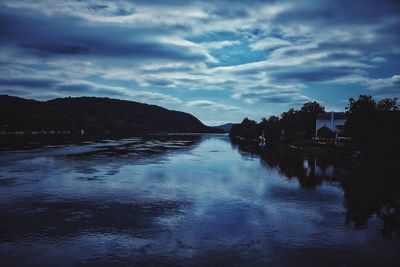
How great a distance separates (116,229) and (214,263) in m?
7.35

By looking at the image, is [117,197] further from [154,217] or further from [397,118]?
[397,118]

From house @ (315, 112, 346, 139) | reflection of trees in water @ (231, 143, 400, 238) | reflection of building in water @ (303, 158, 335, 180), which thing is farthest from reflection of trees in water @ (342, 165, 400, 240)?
house @ (315, 112, 346, 139)

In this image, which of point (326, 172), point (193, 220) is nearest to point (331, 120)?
point (326, 172)

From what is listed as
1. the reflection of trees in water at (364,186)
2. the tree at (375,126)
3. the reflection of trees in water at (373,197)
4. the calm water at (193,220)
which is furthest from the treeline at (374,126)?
the calm water at (193,220)

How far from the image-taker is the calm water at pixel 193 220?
17.3 m

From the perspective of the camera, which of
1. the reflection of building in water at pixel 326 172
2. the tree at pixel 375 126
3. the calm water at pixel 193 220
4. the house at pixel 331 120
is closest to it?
the calm water at pixel 193 220

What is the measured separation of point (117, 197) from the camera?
29938 mm

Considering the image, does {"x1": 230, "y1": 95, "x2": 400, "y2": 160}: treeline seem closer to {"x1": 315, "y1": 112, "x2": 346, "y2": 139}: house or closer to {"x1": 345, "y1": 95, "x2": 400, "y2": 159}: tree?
{"x1": 345, "y1": 95, "x2": 400, "y2": 159}: tree

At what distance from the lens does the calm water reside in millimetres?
17266

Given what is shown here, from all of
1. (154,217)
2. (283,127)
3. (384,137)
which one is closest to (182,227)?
(154,217)

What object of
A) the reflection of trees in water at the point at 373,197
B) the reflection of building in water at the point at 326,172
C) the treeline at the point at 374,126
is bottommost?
the reflection of trees in water at the point at 373,197

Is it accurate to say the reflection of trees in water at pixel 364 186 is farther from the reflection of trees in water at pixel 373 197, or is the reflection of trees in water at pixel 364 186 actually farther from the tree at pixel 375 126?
the tree at pixel 375 126

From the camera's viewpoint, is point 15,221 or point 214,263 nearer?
point 214,263

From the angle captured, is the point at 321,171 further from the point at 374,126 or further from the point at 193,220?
the point at 193,220
